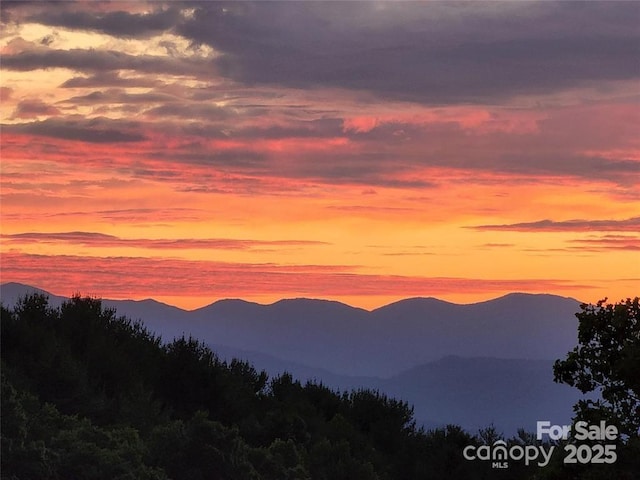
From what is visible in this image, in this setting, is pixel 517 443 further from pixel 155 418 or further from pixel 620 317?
pixel 620 317

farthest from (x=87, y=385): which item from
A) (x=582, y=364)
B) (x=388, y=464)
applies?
(x=582, y=364)

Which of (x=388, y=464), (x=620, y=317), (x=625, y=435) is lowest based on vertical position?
(x=388, y=464)

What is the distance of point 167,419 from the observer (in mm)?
58062

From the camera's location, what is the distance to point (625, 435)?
2802cm

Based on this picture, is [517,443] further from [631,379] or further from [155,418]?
[631,379]

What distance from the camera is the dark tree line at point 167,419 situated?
4091 centimetres

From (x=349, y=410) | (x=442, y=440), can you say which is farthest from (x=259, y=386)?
(x=442, y=440)

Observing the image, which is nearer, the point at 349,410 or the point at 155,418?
the point at 155,418

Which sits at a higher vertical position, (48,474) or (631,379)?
(631,379)

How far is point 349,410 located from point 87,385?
1335 inches

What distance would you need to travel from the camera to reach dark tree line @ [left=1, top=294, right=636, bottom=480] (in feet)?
134

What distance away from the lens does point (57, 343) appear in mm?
57125

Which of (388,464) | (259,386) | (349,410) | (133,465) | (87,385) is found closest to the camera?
(133,465)

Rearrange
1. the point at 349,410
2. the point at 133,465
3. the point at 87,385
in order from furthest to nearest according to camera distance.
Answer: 1. the point at 349,410
2. the point at 87,385
3. the point at 133,465
